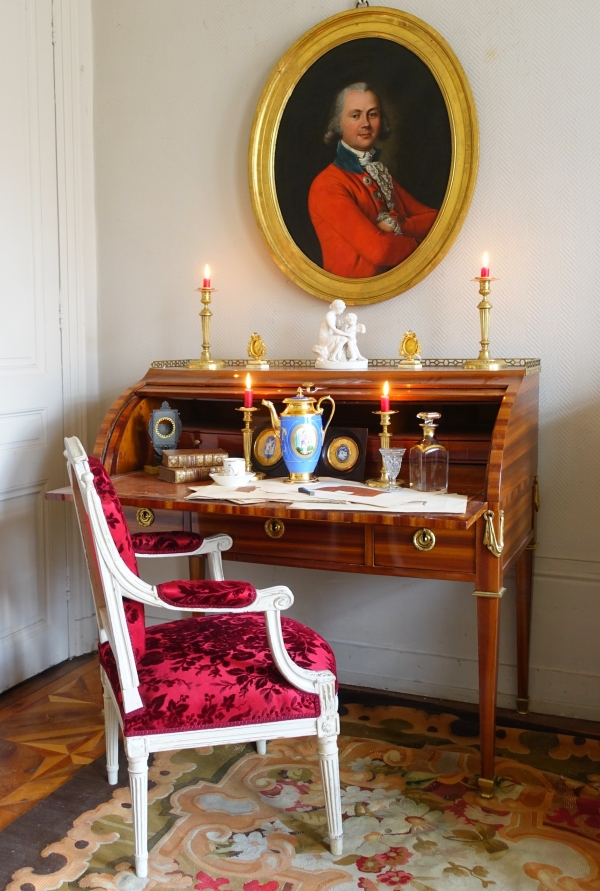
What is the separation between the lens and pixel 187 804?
2.22m

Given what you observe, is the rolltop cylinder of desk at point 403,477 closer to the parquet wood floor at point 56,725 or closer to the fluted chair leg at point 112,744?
the parquet wood floor at point 56,725

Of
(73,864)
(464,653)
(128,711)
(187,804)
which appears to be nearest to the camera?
(128,711)

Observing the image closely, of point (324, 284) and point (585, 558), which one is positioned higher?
point (324, 284)

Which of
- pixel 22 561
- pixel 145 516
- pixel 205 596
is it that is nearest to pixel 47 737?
pixel 22 561

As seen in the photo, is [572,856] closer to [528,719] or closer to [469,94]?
[528,719]

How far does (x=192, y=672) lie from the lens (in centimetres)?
188

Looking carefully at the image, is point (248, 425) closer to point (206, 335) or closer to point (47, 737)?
point (206, 335)

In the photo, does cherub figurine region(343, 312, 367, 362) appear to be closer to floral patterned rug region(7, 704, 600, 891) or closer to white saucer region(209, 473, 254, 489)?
white saucer region(209, 473, 254, 489)

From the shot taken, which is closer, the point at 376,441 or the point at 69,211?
the point at 376,441

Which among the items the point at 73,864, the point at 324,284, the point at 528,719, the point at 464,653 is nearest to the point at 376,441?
the point at 324,284

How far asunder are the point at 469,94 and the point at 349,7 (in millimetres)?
528

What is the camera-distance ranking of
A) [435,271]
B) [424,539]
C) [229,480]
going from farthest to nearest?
1. [435,271]
2. [229,480]
3. [424,539]

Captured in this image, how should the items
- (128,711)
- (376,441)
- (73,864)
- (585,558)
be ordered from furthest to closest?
1. (585,558)
2. (376,441)
3. (73,864)
4. (128,711)

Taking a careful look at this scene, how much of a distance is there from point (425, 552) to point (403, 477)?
0.38 meters
